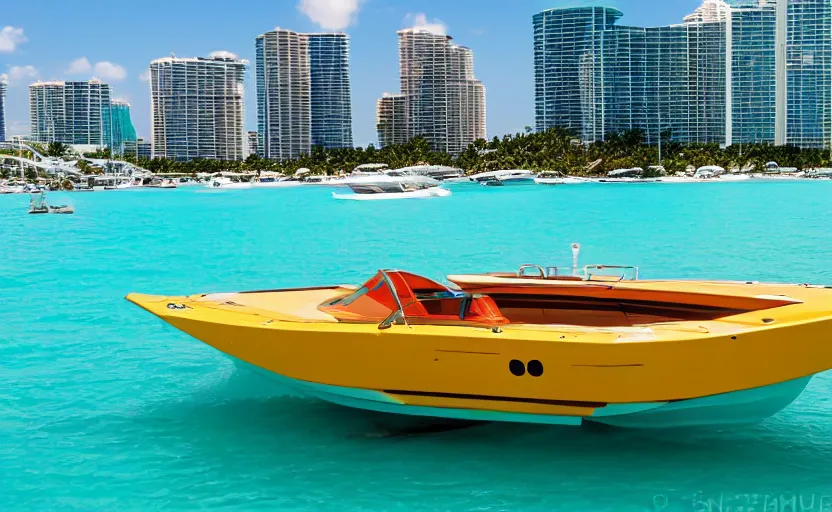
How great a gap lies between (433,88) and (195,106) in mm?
45660

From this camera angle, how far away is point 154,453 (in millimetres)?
8094

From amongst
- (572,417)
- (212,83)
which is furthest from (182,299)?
(212,83)

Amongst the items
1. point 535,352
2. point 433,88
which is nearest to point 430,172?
point 433,88

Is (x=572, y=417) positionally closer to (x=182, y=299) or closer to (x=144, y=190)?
(x=182, y=299)

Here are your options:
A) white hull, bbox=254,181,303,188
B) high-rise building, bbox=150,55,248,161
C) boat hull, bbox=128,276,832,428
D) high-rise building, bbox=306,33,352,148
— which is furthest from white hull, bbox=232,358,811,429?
high-rise building, bbox=150,55,248,161

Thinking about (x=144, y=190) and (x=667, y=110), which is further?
(x=667, y=110)

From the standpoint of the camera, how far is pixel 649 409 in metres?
7.17

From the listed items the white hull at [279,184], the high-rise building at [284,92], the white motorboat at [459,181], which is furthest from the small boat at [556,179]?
the high-rise building at [284,92]

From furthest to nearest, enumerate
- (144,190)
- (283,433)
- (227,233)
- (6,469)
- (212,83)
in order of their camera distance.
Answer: (212,83), (144,190), (227,233), (283,433), (6,469)

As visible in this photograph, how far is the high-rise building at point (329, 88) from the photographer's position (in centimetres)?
16538

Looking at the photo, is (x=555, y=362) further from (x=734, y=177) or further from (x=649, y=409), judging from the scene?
(x=734, y=177)

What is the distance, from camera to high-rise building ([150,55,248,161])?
6639 inches

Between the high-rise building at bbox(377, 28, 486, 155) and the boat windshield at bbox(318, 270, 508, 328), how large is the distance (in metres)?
157

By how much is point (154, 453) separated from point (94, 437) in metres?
0.93
